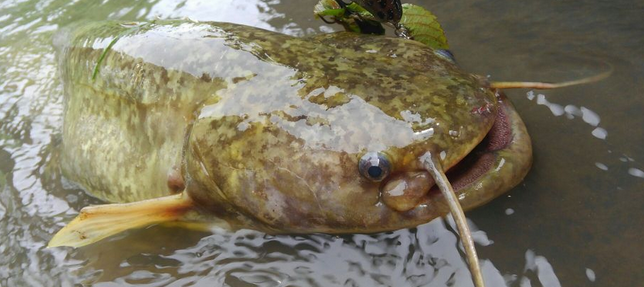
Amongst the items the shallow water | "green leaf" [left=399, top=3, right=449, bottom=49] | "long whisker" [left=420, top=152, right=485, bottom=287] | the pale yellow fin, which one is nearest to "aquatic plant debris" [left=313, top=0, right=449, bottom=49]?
"green leaf" [left=399, top=3, right=449, bottom=49]

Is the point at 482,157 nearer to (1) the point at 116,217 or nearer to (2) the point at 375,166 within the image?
(2) the point at 375,166

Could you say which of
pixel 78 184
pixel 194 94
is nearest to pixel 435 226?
pixel 194 94

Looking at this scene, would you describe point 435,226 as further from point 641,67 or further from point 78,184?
point 78,184

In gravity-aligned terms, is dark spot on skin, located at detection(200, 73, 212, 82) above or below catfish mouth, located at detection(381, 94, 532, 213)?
above

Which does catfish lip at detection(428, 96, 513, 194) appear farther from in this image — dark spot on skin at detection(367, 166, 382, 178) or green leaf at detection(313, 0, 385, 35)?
green leaf at detection(313, 0, 385, 35)

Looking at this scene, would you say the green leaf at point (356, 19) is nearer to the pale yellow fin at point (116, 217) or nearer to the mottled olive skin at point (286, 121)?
the mottled olive skin at point (286, 121)

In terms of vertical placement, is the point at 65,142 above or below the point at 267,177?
below
